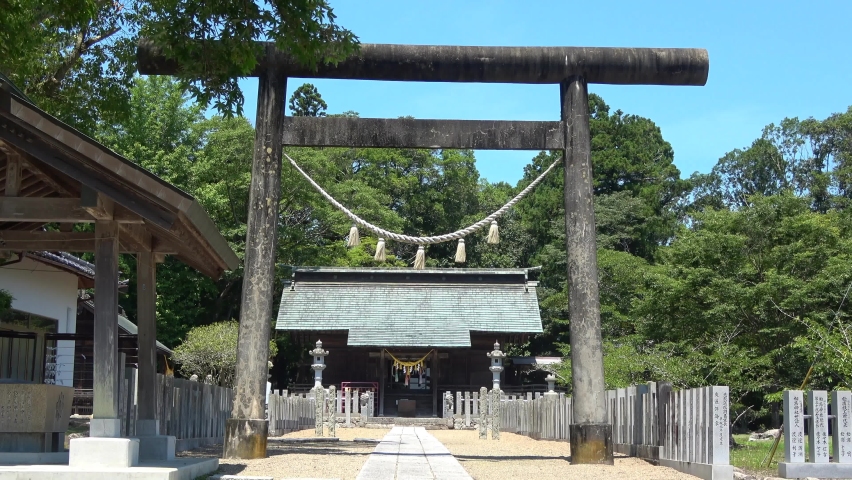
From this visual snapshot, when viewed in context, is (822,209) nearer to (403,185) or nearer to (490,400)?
(403,185)

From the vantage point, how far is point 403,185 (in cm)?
4912

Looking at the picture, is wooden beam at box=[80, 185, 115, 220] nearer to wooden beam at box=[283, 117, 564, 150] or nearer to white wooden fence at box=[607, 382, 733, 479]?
wooden beam at box=[283, 117, 564, 150]

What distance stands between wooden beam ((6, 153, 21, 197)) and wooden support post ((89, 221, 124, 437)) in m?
0.87

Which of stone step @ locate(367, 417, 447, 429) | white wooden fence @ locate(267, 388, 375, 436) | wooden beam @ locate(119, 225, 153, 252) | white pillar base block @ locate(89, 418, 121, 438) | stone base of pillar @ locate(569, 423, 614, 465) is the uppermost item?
wooden beam @ locate(119, 225, 153, 252)

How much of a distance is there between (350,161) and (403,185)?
127 inches

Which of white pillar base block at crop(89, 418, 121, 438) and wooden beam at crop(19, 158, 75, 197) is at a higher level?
wooden beam at crop(19, 158, 75, 197)

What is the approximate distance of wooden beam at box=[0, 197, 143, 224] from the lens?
27.3 ft

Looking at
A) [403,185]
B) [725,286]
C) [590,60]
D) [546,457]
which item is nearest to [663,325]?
[725,286]

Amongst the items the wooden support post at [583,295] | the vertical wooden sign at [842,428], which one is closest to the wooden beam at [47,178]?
the wooden support post at [583,295]

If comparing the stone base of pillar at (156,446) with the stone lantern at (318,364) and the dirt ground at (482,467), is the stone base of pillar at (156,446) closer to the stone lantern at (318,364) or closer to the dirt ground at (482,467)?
the dirt ground at (482,467)

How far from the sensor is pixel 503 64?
1166 centimetres

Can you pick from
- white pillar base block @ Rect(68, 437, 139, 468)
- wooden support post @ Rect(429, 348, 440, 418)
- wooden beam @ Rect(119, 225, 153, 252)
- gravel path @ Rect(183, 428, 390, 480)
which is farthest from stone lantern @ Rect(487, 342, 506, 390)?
white pillar base block @ Rect(68, 437, 139, 468)

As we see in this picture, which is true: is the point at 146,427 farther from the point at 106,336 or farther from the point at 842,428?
the point at 842,428

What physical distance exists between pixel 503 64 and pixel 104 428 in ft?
21.8
